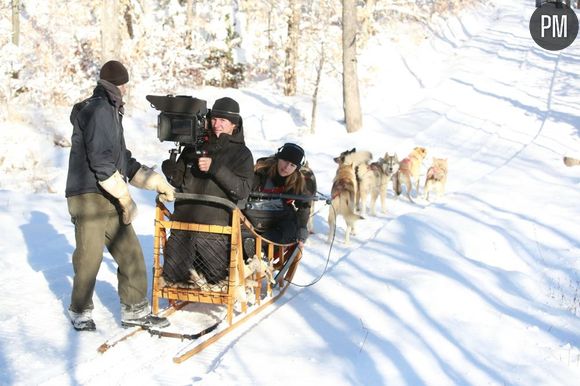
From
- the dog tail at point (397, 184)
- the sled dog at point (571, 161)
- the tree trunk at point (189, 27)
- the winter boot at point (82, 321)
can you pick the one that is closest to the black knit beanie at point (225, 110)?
the winter boot at point (82, 321)

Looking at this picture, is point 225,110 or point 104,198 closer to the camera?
point 104,198

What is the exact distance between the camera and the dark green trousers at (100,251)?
15.9 feet

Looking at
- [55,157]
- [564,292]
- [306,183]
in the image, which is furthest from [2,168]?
[564,292]

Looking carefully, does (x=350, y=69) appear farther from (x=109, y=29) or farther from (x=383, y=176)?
(x=383, y=176)

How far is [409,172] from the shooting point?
37.9 ft

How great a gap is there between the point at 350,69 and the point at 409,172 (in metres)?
7.02

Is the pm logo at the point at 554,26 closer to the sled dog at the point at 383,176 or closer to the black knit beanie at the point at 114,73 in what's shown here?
the sled dog at the point at 383,176

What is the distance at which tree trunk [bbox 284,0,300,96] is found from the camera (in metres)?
21.5

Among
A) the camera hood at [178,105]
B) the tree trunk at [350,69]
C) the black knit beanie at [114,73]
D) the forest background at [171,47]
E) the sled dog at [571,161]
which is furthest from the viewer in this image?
the tree trunk at [350,69]

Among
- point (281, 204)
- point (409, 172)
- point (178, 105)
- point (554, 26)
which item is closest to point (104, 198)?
point (178, 105)

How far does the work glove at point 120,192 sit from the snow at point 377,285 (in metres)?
0.90

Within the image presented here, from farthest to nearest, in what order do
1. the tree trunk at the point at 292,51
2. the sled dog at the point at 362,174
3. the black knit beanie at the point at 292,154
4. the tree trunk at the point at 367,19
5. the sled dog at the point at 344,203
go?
the tree trunk at the point at 367,19 → the tree trunk at the point at 292,51 → the sled dog at the point at 362,174 → the sled dog at the point at 344,203 → the black knit beanie at the point at 292,154

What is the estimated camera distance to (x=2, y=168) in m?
12.9

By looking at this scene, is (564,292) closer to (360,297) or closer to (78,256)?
(360,297)
